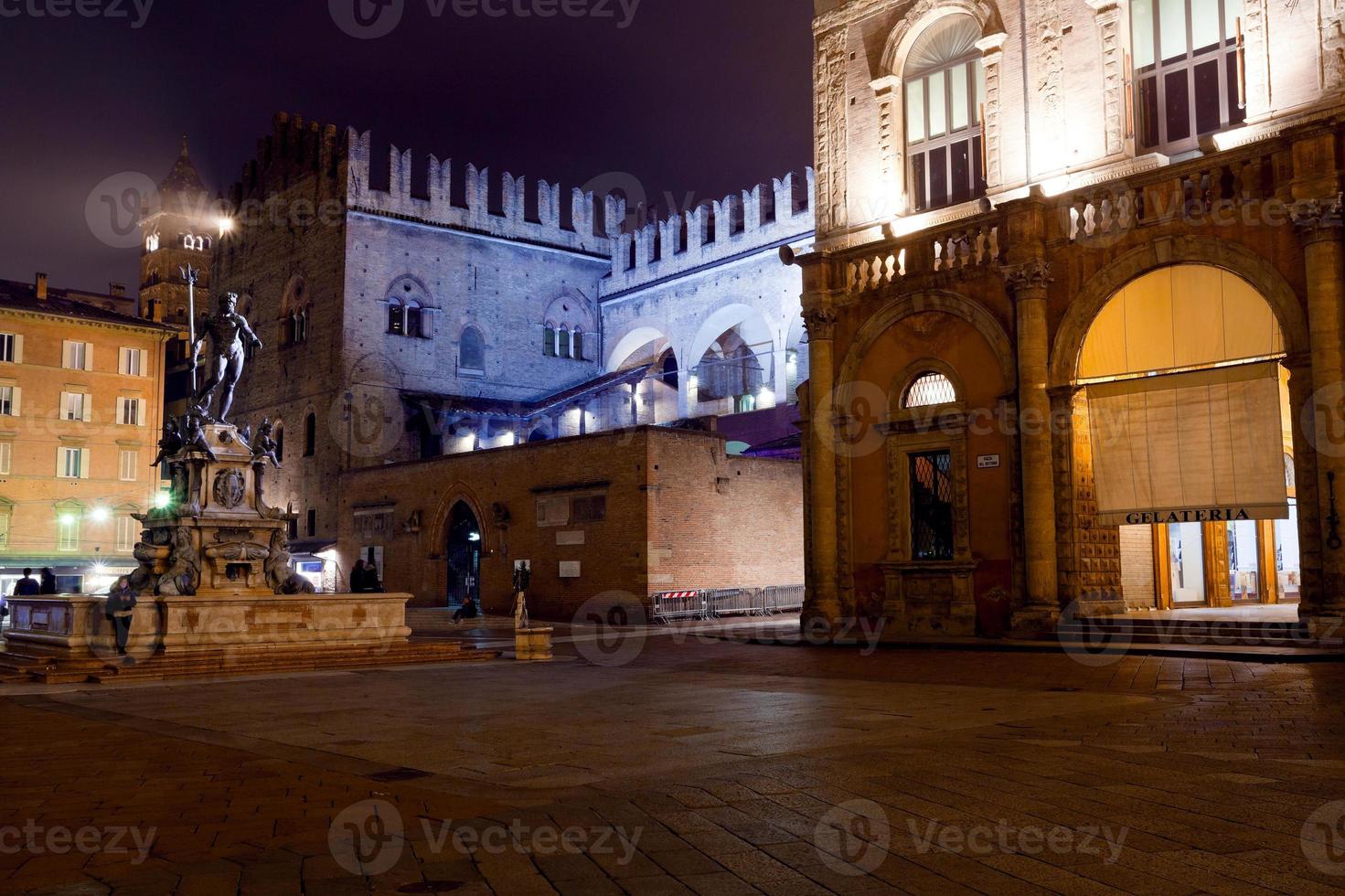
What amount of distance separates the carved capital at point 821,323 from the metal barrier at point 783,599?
9348 mm

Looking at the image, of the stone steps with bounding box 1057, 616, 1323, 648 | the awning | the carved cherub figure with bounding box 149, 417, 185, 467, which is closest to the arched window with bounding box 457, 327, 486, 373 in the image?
the awning

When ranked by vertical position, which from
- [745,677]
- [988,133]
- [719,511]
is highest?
[988,133]

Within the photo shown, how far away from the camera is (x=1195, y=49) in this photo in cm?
1712

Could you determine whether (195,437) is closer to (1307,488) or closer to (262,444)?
(262,444)

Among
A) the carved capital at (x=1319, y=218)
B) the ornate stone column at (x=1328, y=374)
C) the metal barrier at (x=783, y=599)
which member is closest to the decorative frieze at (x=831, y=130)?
the carved capital at (x=1319, y=218)

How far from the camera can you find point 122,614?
14.5 meters

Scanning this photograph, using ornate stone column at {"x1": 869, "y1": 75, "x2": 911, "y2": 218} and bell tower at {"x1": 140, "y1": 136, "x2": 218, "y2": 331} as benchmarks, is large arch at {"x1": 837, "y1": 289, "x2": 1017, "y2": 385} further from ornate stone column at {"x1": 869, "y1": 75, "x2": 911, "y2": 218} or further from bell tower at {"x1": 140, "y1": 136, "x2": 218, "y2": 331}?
bell tower at {"x1": 140, "y1": 136, "x2": 218, "y2": 331}

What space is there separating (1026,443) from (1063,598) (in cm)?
229

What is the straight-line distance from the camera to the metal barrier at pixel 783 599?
90.6 feet

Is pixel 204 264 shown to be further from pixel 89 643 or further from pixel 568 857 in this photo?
pixel 568 857

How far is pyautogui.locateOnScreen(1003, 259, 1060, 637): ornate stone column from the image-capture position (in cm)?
1655

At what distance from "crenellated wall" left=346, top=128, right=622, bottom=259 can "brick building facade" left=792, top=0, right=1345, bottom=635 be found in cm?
2285

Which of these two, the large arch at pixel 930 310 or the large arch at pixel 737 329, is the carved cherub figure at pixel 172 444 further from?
the large arch at pixel 737 329

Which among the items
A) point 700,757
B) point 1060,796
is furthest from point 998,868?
point 700,757
